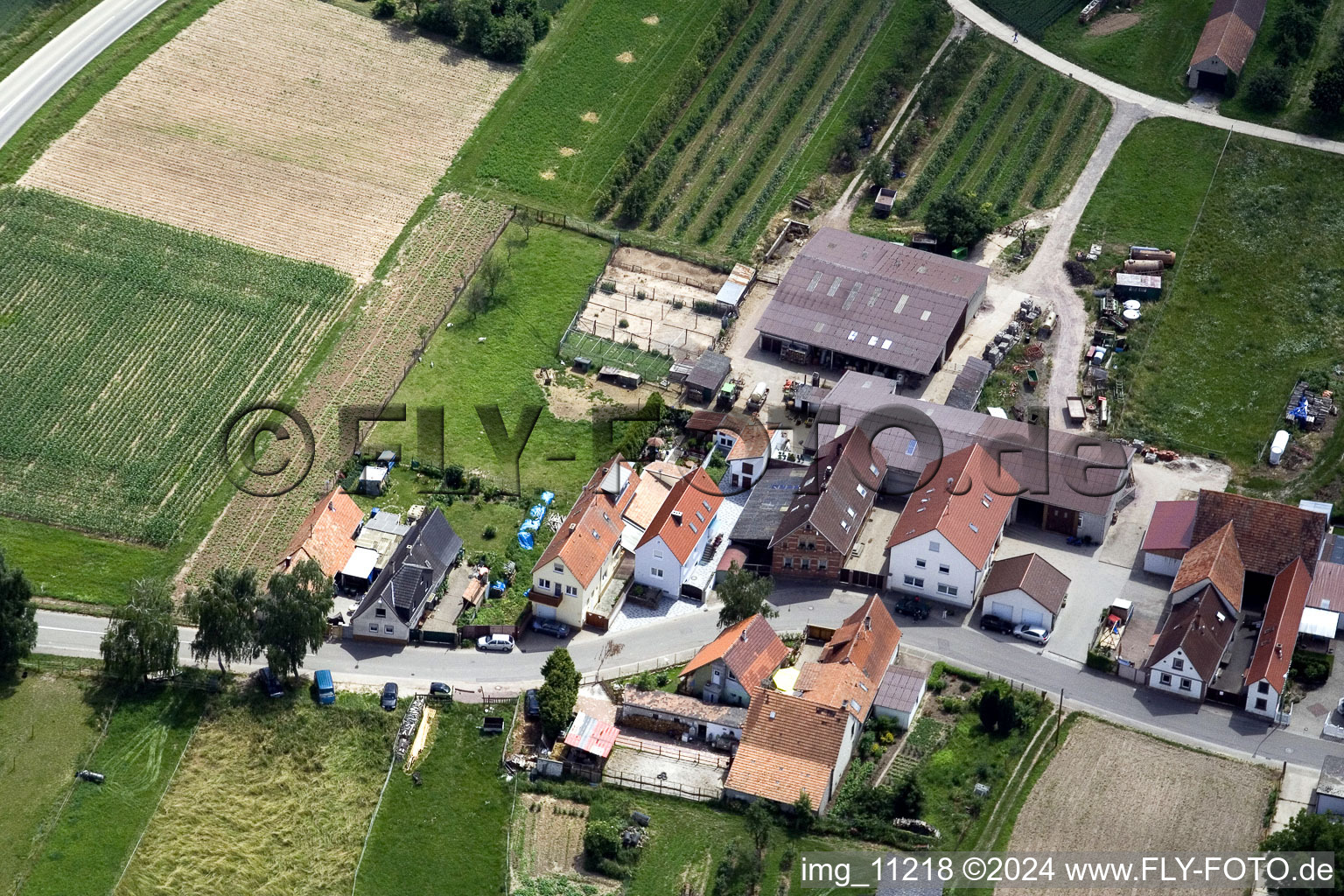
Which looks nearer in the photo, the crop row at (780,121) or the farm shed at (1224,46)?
the crop row at (780,121)

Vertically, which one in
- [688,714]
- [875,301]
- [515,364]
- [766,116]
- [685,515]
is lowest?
[515,364]

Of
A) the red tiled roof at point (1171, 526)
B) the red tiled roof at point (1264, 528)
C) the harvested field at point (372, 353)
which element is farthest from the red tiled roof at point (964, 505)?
the harvested field at point (372, 353)

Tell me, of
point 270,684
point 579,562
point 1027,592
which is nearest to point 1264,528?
point 1027,592

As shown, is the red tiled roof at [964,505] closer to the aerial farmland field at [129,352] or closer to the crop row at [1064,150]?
the crop row at [1064,150]

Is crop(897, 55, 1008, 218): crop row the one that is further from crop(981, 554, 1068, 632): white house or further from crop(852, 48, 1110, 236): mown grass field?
crop(981, 554, 1068, 632): white house

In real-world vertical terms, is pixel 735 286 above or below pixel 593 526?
below

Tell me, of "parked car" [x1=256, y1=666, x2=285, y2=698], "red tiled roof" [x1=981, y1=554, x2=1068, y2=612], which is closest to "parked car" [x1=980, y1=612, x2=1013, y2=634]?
"red tiled roof" [x1=981, y1=554, x2=1068, y2=612]

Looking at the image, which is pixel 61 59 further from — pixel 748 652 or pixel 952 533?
pixel 952 533
